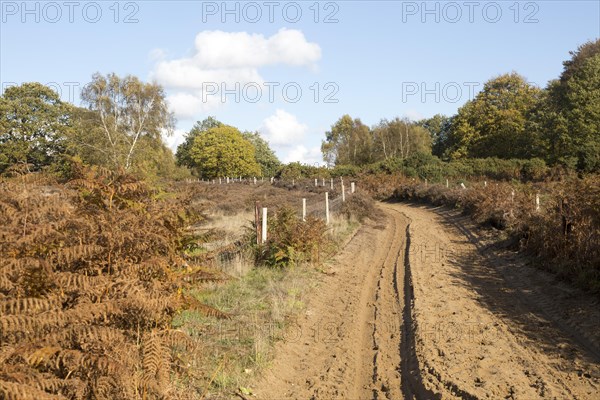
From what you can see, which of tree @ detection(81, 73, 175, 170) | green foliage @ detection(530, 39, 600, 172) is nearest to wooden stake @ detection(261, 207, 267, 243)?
tree @ detection(81, 73, 175, 170)

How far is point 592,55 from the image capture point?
5119 centimetres

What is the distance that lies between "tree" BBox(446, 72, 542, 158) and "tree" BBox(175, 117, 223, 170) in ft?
119

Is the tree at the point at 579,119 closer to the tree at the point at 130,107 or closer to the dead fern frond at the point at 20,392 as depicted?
the tree at the point at 130,107

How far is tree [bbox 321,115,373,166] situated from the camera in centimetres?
8319

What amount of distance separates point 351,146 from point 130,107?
1789 inches

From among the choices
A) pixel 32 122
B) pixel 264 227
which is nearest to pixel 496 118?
pixel 32 122

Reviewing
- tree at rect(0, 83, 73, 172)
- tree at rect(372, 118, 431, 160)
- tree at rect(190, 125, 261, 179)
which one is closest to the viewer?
tree at rect(0, 83, 73, 172)

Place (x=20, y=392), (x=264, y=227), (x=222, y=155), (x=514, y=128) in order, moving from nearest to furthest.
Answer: (x=20, y=392) → (x=264, y=227) → (x=514, y=128) → (x=222, y=155)

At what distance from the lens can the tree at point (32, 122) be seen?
32.4m

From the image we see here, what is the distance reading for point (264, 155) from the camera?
94438mm

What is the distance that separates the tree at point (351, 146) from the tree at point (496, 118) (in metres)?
16.2

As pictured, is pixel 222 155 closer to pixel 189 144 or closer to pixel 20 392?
pixel 189 144

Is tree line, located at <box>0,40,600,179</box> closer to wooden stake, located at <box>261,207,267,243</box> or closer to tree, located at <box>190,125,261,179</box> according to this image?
tree, located at <box>190,125,261,179</box>

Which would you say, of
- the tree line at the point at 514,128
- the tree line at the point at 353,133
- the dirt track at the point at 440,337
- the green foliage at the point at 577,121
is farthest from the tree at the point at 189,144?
the dirt track at the point at 440,337
